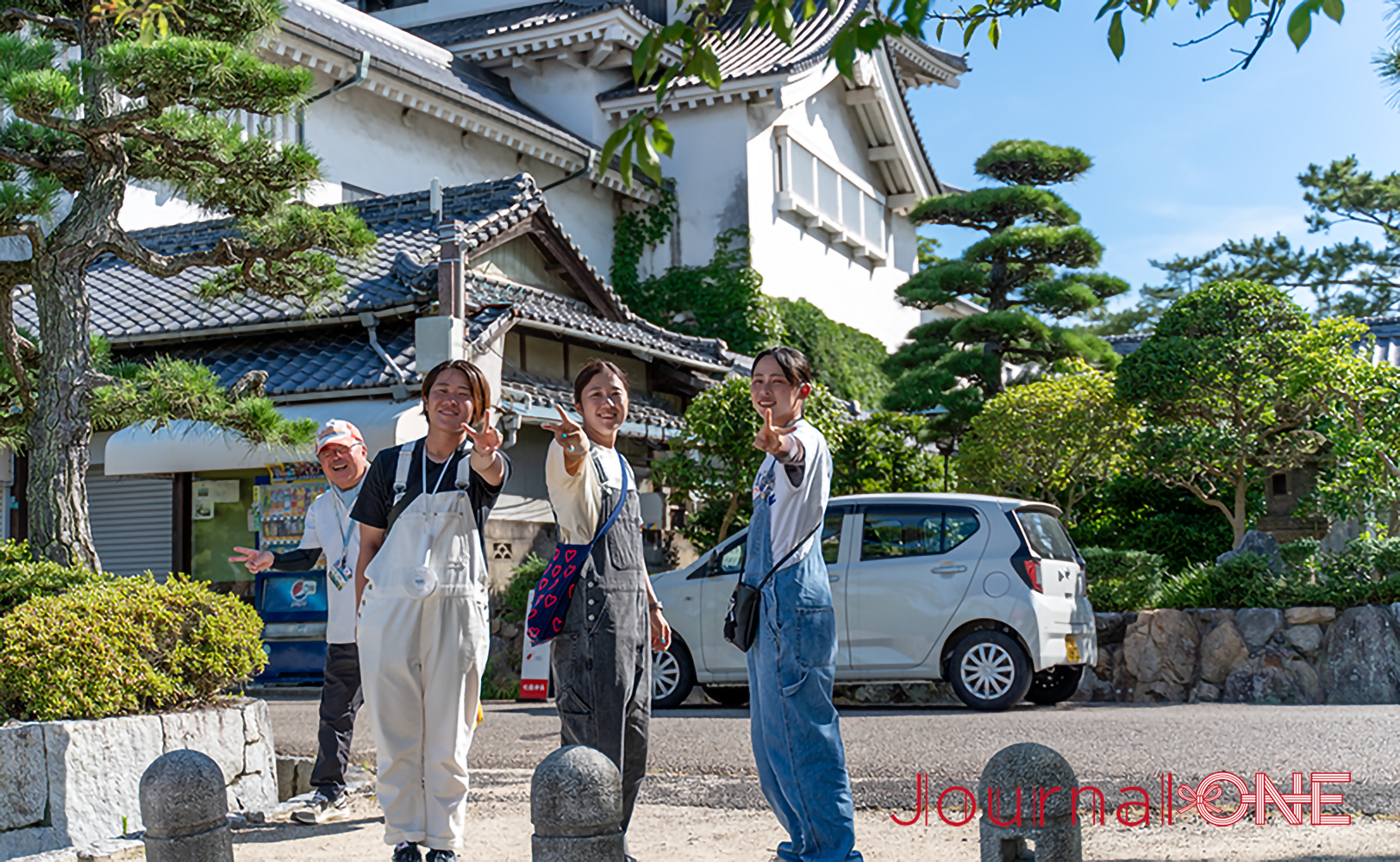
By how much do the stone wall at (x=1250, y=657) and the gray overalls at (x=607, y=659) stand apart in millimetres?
8088

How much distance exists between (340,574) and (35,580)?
172cm

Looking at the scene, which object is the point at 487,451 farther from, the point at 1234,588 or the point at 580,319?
the point at 580,319

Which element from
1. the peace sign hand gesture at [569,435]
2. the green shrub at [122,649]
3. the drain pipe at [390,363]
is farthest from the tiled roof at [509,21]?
the peace sign hand gesture at [569,435]

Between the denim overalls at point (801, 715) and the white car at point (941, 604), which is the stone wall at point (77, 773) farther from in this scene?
the white car at point (941, 604)

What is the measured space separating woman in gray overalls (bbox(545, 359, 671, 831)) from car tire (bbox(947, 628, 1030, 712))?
231 inches

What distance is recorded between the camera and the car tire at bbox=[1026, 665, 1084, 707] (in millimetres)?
10586

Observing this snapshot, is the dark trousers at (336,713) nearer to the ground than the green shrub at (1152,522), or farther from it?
nearer to the ground

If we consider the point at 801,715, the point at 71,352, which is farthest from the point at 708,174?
the point at 801,715

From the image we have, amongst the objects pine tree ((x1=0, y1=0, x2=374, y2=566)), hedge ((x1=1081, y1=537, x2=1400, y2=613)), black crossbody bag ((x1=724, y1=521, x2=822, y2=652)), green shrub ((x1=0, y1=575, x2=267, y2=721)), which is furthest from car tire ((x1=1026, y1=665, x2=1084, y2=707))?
black crossbody bag ((x1=724, y1=521, x2=822, y2=652))

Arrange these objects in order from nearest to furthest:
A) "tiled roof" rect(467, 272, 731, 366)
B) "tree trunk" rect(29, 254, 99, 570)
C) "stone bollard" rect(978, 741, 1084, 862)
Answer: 1. "stone bollard" rect(978, 741, 1084, 862)
2. "tree trunk" rect(29, 254, 99, 570)
3. "tiled roof" rect(467, 272, 731, 366)

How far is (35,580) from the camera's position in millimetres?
6316

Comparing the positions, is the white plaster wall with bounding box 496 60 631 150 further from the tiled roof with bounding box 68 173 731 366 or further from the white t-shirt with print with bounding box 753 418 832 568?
the white t-shirt with print with bounding box 753 418 832 568

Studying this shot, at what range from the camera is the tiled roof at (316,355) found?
13281 millimetres

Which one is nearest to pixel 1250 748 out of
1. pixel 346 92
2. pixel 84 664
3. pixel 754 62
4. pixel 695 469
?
Result: pixel 84 664
